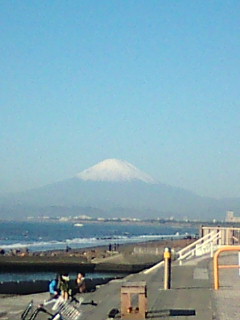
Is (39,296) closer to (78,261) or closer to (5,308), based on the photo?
(5,308)

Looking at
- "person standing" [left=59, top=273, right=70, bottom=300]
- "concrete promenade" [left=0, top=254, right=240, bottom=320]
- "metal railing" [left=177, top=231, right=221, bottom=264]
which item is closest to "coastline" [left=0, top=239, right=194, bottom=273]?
"metal railing" [left=177, top=231, right=221, bottom=264]

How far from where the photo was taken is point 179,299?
655 inches

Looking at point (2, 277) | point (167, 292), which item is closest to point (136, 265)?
point (2, 277)

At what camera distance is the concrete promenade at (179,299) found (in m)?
Answer: 14.6

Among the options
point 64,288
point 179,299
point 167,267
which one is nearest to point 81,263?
point 167,267

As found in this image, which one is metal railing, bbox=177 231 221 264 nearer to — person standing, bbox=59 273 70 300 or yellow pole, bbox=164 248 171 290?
yellow pole, bbox=164 248 171 290

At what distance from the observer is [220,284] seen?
62.0 feet

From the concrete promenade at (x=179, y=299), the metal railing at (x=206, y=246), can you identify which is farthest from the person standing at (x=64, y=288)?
the metal railing at (x=206, y=246)

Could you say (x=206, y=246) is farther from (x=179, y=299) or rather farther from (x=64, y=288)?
(x=64, y=288)

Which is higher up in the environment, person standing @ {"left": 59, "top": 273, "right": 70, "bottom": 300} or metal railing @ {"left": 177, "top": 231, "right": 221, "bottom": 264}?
metal railing @ {"left": 177, "top": 231, "right": 221, "bottom": 264}

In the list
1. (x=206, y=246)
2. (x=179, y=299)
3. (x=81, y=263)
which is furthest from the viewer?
(x=81, y=263)

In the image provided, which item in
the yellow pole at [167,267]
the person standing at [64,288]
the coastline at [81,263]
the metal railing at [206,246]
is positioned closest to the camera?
the person standing at [64,288]

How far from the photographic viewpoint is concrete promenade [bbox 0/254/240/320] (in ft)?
47.8

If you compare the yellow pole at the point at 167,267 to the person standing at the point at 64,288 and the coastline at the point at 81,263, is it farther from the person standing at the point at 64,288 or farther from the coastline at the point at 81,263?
the coastline at the point at 81,263
